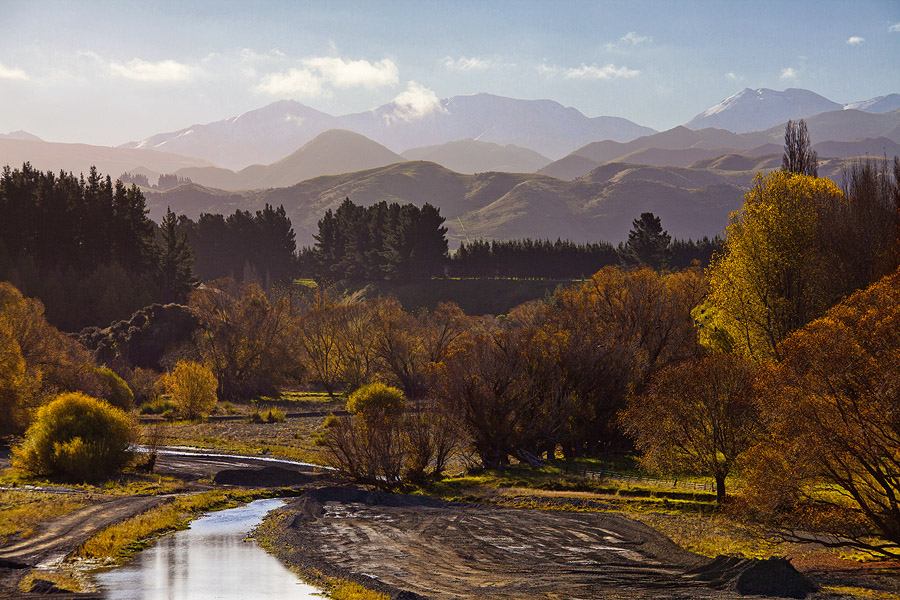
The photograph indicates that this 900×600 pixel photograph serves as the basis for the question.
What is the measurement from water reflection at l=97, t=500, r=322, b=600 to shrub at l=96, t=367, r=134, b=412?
46200mm

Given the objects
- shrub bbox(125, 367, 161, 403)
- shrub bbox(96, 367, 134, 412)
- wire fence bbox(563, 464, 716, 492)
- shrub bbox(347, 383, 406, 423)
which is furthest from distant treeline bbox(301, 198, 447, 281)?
wire fence bbox(563, 464, 716, 492)

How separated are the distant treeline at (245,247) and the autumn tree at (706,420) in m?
155

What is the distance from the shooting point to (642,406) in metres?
45.8

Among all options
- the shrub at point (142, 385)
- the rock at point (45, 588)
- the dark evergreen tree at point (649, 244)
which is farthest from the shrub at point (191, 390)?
the dark evergreen tree at point (649, 244)

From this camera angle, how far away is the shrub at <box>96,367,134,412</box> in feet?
266

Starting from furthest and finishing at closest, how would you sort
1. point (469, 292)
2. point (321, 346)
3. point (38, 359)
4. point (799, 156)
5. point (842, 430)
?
point (469, 292), point (321, 346), point (799, 156), point (38, 359), point (842, 430)

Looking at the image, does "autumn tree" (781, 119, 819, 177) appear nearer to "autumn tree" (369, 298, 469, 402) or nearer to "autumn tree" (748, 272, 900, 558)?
"autumn tree" (369, 298, 469, 402)

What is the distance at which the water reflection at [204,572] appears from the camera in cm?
2748

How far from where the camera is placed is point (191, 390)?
86.6m

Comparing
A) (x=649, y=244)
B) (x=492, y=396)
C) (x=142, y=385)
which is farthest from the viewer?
(x=649, y=244)

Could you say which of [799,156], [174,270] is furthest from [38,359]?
[799,156]

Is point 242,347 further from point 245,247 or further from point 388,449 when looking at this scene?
point 245,247

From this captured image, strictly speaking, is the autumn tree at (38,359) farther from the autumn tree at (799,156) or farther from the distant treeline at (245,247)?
the distant treeline at (245,247)

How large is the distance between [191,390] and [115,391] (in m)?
7.71
